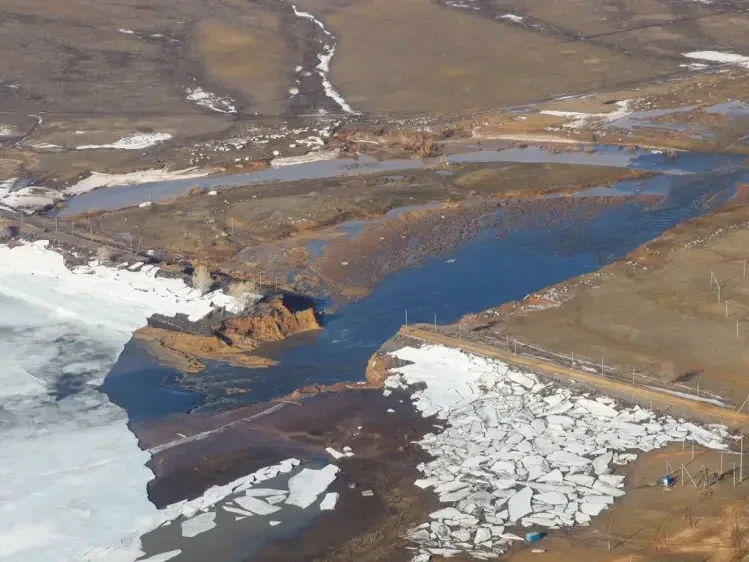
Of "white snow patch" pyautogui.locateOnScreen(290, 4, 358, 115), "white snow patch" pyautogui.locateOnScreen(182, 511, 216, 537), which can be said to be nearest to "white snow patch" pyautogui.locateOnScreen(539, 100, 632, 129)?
"white snow patch" pyautogui.locateOnScreen(290, 4, 358, 115)

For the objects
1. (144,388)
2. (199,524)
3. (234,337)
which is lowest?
(144,388)

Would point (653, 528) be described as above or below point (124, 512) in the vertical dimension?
above

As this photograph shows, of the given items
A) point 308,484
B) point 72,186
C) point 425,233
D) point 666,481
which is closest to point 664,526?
point 666,481

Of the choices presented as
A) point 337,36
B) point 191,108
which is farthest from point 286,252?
point 337,36

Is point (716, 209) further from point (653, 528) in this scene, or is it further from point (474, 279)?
point (653, 528)

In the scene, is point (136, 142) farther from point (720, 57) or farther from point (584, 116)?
point (720, 57)
